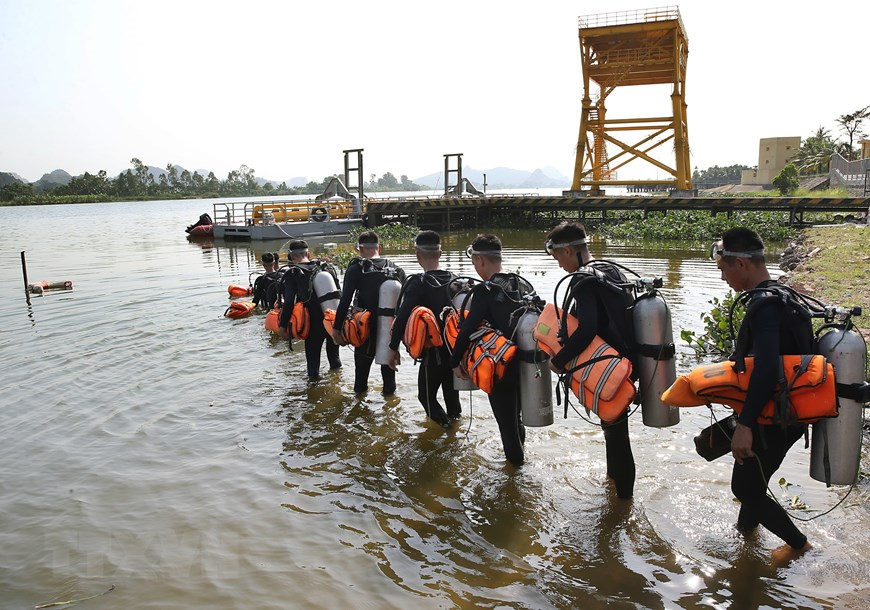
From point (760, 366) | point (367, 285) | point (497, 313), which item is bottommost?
point (760, 366)

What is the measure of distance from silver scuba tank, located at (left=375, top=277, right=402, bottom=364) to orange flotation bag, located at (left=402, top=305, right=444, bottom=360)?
2.47 feet

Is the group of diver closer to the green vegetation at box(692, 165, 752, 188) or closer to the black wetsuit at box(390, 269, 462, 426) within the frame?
the black wetsuit at box(390, 269, 462, 426)

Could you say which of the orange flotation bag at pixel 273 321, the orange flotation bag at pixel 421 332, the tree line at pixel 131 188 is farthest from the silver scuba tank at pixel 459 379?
the tree line at pixel 131 188

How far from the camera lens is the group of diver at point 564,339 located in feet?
11.5

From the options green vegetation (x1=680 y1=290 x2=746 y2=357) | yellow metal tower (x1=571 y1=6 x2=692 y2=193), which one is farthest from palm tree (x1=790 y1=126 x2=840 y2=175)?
green vegetation (x1=680 y1=290 x2=746 y2=357)

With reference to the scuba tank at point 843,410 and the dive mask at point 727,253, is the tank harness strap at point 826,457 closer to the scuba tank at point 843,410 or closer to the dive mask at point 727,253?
the scuba tank at point 843,410

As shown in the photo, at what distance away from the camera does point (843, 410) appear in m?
3.45

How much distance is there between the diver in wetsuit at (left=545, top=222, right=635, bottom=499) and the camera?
13.6 feet

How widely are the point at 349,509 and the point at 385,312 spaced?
212 cm

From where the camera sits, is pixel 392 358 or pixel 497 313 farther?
pixel 392 358

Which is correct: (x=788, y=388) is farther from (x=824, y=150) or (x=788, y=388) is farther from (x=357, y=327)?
(x=824, y=150)

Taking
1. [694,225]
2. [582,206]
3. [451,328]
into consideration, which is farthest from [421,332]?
[582,206]

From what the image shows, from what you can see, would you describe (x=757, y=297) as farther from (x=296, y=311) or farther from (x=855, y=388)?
(x=296, y=311)

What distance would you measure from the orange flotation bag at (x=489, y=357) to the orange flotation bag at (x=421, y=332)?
781 mm
